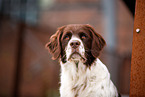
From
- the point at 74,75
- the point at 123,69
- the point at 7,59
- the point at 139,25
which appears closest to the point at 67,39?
the point at 74,75

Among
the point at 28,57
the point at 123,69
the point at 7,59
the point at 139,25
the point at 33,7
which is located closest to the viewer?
the point at 139,25

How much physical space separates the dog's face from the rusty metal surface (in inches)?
6.1

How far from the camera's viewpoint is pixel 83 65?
0.86 metres

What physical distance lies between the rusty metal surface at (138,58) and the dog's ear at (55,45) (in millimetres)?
351

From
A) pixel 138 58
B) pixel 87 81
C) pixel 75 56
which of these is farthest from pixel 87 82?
pixel 138 58

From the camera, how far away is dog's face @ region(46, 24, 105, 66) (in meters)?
0.77

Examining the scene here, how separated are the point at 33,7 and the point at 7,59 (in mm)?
4936

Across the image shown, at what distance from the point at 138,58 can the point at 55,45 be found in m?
0.40

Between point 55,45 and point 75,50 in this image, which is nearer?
point 75,50

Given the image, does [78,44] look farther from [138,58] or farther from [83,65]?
[138,58]

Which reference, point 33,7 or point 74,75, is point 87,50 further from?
point 33,7

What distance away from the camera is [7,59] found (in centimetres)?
321

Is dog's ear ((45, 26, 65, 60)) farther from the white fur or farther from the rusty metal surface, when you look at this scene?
the rusty metal surface

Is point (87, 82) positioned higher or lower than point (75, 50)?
lower
